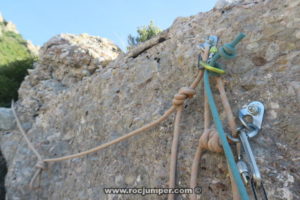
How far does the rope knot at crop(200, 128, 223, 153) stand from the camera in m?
0.78

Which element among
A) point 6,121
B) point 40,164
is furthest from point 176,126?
point 6,121

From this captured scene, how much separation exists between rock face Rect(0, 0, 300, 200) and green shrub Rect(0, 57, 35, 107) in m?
1.46

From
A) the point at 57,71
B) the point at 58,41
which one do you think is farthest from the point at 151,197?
the point at 58,41

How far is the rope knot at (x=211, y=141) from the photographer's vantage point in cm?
78

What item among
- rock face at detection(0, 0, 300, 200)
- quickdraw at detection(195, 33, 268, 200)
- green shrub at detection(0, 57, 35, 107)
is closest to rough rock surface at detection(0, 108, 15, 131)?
rock face at detection(0, 0, 300, 200)

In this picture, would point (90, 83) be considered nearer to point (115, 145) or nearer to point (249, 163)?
point (115, 145)

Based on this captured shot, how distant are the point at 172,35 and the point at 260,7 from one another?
1.64ft

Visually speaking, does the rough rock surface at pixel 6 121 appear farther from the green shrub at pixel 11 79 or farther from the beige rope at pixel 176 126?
the beige rope at pixel 176 126

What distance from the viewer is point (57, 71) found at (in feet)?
7.32

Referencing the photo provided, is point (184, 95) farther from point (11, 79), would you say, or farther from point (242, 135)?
point (11, 79)

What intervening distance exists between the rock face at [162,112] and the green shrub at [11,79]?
4.78 ft

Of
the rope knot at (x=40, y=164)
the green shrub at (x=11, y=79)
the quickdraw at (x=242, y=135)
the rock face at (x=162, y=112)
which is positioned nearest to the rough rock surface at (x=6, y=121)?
the rock face at (x=162, y=112)

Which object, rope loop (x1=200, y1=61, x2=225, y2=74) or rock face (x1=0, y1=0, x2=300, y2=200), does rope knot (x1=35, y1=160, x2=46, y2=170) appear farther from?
rope loop (x1=200, y1=61, x2=225, y2=74)

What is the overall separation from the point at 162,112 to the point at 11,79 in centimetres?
347
